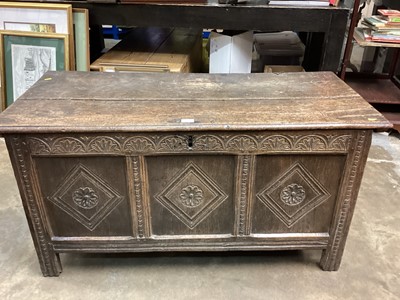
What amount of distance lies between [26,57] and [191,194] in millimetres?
1687

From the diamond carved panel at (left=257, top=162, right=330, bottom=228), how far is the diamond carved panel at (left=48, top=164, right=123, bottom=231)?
0.56 meters

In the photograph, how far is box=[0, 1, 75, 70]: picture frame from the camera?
234 centimetres

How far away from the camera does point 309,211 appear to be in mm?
1499

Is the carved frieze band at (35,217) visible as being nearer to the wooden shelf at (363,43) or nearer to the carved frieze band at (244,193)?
the carved frieze band at (244,193)

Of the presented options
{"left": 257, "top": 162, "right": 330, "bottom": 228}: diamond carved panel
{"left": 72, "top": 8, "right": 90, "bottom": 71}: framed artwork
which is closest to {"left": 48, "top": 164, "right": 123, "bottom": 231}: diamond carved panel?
{"left": 257, "top": 162, "right": 330, "bottom": 228}: diamond carved panel

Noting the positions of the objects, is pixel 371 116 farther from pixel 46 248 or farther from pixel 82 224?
pixel 46 248

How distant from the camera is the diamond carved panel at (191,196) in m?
1.42

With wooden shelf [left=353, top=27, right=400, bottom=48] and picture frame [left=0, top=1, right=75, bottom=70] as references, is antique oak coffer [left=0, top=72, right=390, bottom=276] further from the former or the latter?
wooden shelf [left=353, top=27, right=400, bottom=48]

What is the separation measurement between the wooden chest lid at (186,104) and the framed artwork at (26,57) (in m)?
0.71

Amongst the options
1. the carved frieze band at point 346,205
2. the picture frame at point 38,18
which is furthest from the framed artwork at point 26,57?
the carved frieze band at point 346,205

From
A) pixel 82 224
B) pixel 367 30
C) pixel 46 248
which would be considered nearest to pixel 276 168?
pixel 82 224

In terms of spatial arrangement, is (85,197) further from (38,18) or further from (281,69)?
(281,69)

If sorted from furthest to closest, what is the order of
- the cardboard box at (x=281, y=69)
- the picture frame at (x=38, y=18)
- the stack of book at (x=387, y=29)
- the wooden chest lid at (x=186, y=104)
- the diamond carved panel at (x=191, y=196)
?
the cardboard box at (x=281, y=69), the stack of book at (x=387, y=29), the picture frame at (x=38, y=18), the diamond carved panel at (x=191, y=196), the wooden chest lid at (x=186, y=104)

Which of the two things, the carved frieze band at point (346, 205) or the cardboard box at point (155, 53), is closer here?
the carved frieze band at point (346, 205)
